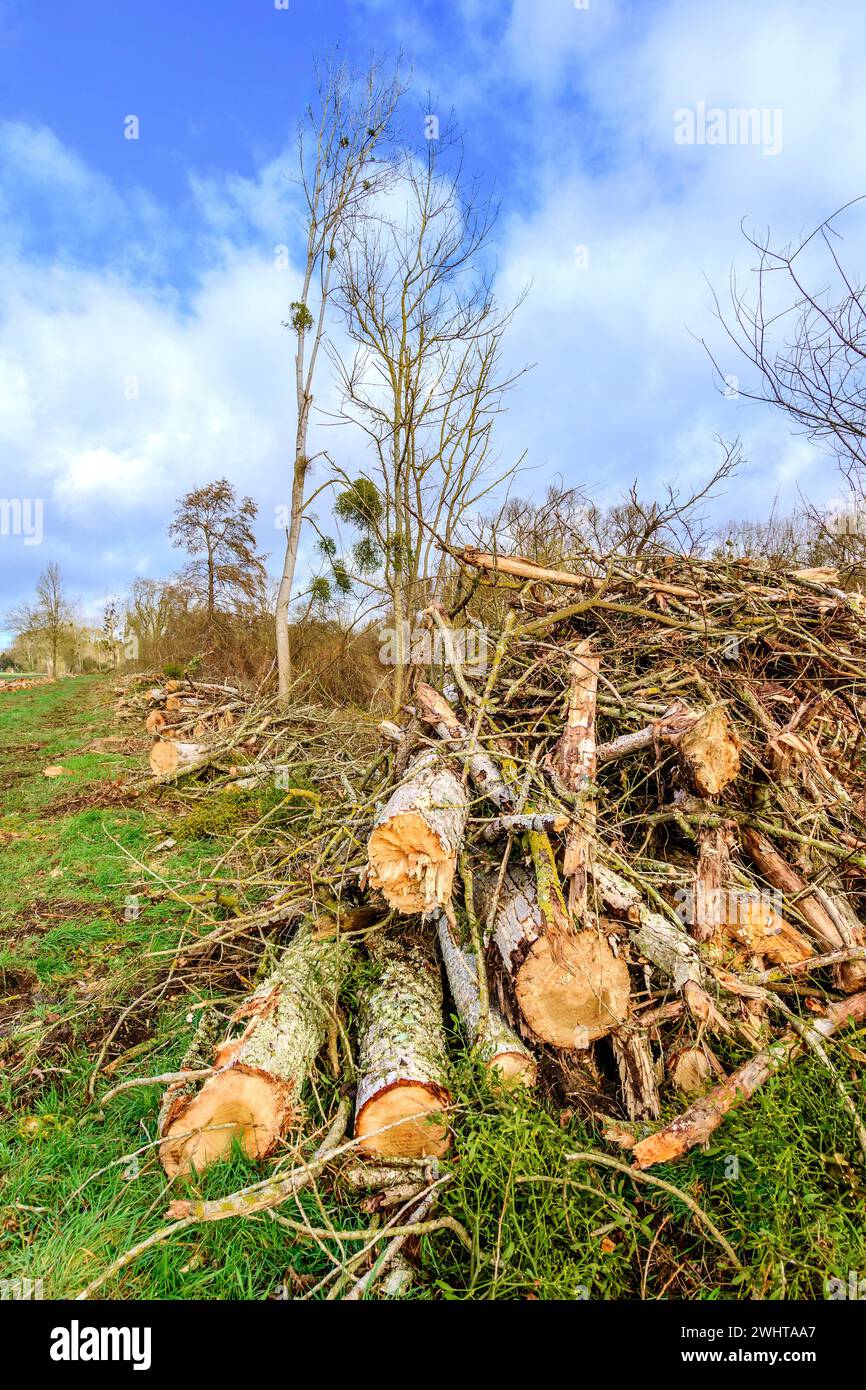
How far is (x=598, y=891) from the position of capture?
2.64m

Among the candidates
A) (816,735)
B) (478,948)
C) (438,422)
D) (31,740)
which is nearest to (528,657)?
(816,735)

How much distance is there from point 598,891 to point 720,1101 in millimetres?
812

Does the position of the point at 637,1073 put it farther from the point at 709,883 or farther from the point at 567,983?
the point at 709,883

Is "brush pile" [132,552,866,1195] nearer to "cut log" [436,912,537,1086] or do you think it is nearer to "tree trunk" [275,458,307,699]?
"cut log" [436,912,537,1086]

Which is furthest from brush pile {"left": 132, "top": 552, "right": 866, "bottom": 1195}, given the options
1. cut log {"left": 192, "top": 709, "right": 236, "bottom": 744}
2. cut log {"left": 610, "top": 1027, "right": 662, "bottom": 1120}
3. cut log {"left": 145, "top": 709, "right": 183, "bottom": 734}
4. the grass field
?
cut log {"left": 145, "top": 709, "right": 183, "bottom": 734}

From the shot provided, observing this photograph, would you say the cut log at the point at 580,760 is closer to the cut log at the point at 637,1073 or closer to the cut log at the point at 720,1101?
the cut log at the point at 637,1073

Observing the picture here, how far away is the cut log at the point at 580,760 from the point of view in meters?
2.63

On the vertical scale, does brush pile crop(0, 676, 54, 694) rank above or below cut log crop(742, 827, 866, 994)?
above

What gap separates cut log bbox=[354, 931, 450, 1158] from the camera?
2281mm

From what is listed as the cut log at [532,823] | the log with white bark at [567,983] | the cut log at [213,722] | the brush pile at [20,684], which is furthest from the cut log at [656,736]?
the brush pile at [20,684]

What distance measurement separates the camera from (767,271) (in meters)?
4.68

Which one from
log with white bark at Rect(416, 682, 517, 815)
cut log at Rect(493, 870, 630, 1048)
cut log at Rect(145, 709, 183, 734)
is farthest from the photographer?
cut log at Rect(145, 709, 183, 734)

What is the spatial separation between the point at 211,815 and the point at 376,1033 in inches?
171

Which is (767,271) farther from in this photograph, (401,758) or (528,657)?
(401,758)
